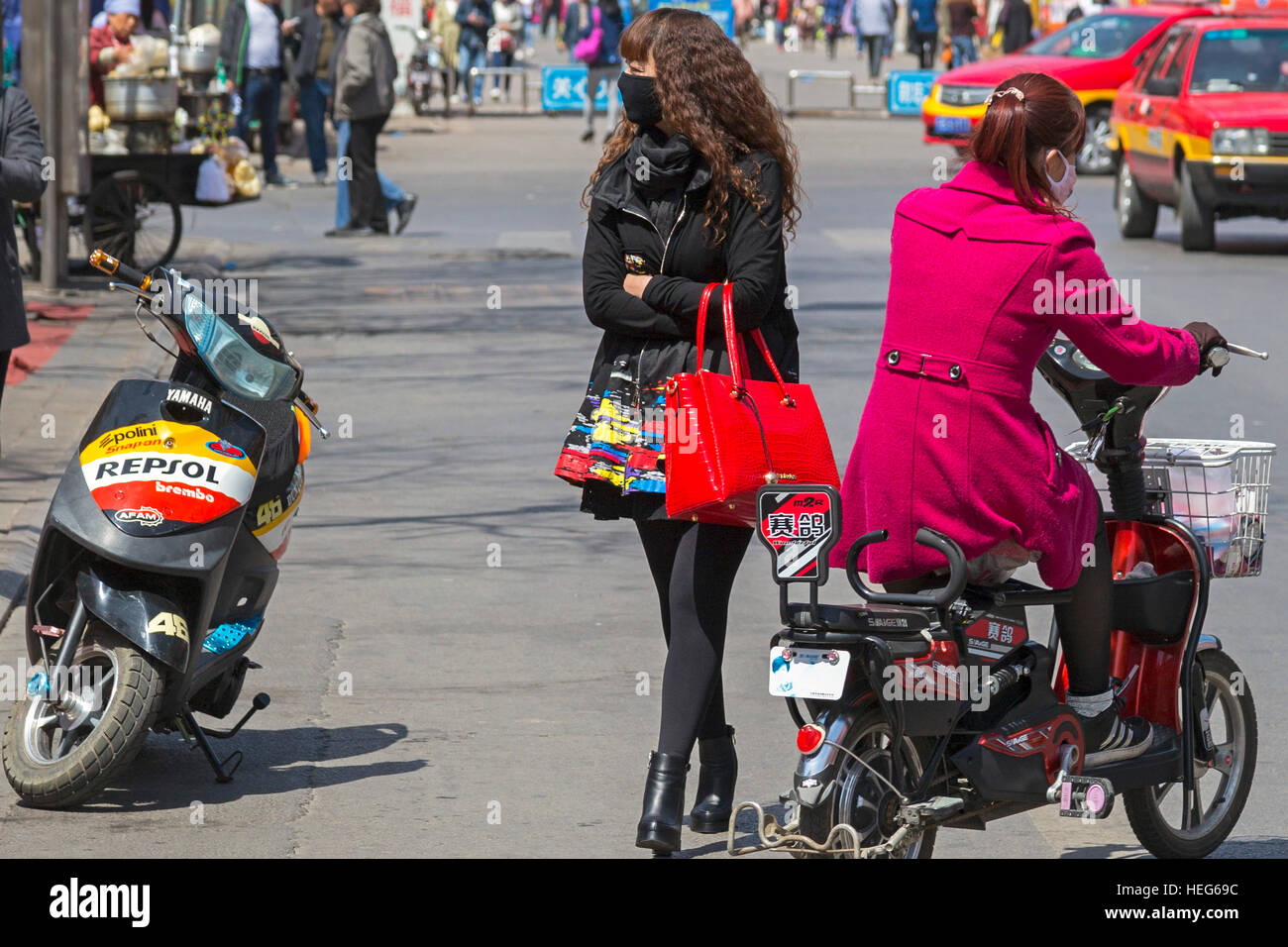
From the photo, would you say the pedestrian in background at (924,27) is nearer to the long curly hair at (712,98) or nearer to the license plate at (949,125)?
the license plate at (949,125)

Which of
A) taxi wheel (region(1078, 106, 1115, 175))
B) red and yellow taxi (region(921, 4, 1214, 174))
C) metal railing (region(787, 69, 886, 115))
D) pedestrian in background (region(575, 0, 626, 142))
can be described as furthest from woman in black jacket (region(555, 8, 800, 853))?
metal railing (region(787, 69, 886, 115))

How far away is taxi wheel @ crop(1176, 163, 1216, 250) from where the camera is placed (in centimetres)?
1759

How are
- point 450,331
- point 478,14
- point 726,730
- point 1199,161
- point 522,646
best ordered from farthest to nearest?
point 478,14
point 1199,161
point 450,331
point 522,646
point 726,730

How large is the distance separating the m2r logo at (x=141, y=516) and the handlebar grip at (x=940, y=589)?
1.78m

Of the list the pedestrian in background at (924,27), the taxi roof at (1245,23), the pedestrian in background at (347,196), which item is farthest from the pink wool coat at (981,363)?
the pedestrian in background at (924,27)

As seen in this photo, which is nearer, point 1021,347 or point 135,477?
point 1021,347

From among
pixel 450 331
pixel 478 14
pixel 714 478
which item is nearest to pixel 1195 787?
pixel 714 478

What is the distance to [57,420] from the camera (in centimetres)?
973

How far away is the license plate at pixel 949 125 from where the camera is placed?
25709 millimetres

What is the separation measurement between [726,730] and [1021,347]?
50.6 inches

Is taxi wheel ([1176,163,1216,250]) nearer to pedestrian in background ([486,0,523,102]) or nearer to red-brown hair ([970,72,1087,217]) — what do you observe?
red-brown hair ([970,72,1087,217])

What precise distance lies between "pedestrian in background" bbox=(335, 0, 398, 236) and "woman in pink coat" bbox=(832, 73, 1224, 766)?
14058mm

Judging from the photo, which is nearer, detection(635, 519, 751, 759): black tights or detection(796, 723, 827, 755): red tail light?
detection(796, 723, 827, 755): red tail light

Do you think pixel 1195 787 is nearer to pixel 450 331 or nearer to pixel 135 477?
pixel 135 477
